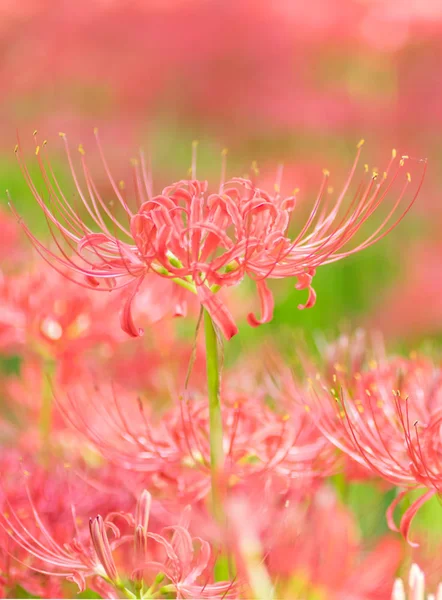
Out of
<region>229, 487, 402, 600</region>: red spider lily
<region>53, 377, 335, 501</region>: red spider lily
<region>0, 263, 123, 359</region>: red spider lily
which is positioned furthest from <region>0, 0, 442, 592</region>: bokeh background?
<region>229, 487, 402, 600</region>: red spider lily

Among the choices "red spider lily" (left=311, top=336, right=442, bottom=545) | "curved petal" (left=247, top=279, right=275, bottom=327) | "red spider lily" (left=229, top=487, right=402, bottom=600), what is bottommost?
"red spider lily" (left=229, top=487, right=402, bottom=600)

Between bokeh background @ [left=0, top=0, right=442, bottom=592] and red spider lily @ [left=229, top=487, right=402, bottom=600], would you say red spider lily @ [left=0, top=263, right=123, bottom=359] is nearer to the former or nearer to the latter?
red spider lily @ [left=229, top=487, right=402, bottom=600]

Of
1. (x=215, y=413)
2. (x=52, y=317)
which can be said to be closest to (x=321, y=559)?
(x=215, y=413)

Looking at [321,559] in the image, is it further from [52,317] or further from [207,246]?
[52,317]

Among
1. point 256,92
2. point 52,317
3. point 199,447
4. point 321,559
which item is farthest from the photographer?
point 256,92

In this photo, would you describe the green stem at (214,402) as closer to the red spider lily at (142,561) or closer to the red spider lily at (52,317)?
the red spider lily at (142,561)

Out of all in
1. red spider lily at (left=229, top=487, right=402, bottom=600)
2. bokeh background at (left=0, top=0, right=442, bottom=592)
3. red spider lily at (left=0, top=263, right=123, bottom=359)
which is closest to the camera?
red spider lily at (left=229, top=487, right=402, bottom=600)
